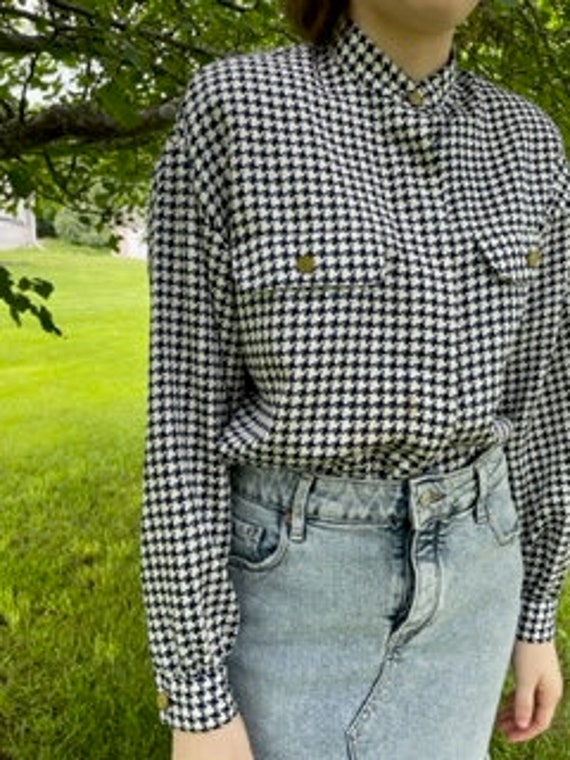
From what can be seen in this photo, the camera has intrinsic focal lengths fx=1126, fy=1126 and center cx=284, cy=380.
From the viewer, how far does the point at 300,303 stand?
1.42 meters

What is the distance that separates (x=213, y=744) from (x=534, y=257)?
0.79m

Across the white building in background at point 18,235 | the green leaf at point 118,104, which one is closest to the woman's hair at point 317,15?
the green leaf at point 118,104

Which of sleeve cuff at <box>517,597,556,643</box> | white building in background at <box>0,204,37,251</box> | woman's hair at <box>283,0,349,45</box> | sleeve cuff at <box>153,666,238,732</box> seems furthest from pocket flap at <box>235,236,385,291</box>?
white building in background at <box>0,204,37,251</box>

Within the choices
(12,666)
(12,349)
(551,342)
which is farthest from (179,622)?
(12,349)

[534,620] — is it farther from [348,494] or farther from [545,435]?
[348,494]

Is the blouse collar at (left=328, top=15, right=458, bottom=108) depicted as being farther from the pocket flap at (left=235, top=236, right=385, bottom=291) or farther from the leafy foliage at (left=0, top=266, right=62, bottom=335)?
the leafy foliage at (left=0, top=266, right=62, bottom=335)

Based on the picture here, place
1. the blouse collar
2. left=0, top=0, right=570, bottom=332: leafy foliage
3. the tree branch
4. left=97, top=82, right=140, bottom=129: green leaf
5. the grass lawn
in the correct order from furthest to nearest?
the grass lawn
the tree branch
left=0, top=0, right=570, bottom=332: leafy foliage
left=97, top=82, right=140, bottom=129: green leaf
the blouse collar

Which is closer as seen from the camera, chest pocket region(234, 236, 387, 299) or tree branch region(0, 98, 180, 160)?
chest pocket region(234, 236, 387, 299)

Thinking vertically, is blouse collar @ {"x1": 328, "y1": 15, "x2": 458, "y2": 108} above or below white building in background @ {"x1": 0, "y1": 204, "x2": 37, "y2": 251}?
above

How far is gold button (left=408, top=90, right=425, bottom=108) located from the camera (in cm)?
154

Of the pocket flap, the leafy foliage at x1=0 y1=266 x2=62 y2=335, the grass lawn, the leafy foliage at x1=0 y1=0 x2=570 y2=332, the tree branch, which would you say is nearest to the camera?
the pocket flap

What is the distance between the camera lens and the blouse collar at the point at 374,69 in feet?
5.01

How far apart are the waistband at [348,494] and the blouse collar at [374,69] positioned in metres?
0.52

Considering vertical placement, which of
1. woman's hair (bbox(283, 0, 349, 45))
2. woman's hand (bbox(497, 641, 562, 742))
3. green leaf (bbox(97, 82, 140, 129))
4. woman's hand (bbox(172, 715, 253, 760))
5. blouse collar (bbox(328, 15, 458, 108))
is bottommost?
woman's hand (bbox(497, 641, 562, 742))
